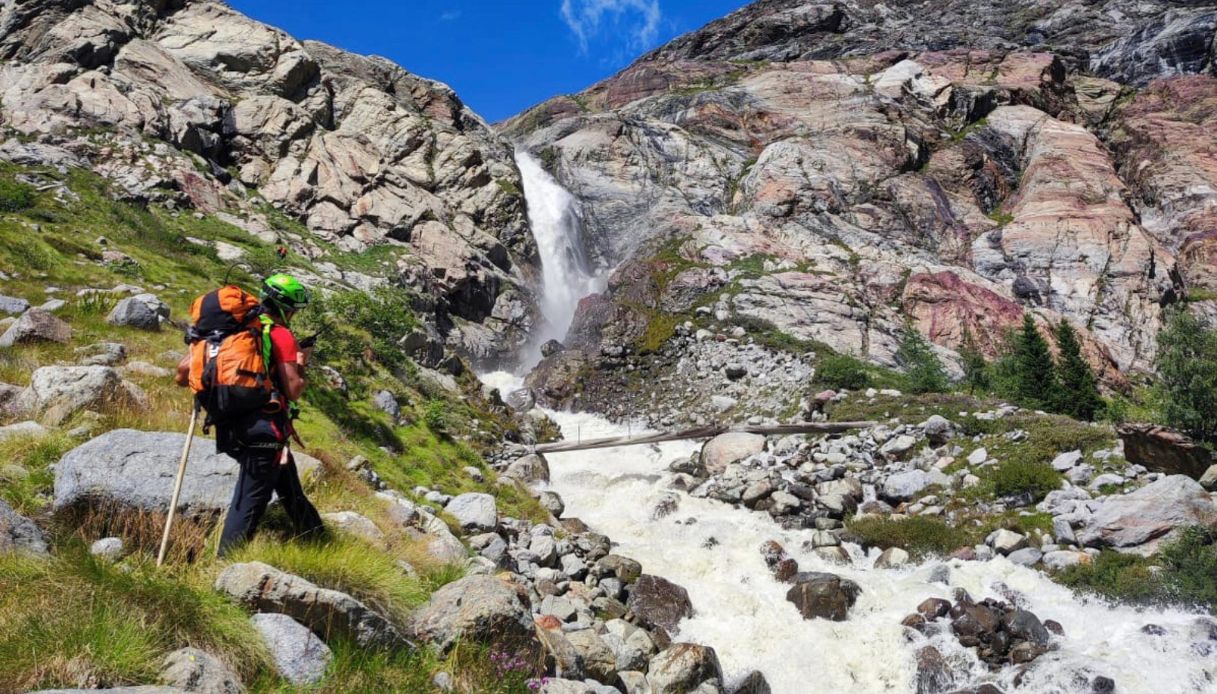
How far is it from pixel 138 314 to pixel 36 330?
2475 mm

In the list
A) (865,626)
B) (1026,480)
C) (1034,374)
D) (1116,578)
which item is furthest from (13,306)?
(1034,374)

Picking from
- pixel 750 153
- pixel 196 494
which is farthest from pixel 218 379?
pixel 750 153

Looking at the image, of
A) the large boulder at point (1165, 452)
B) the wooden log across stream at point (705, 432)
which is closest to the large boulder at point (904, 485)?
the wooden log across stream at point (705, 432)

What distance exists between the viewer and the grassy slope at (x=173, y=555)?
3.22 meters

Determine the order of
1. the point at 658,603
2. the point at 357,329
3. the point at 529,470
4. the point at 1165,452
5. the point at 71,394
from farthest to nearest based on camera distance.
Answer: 1. the point at 529,470
2. the point at 357,329
3. the point at 1165,452
4. the point at 658,603
5. the point at 71,394

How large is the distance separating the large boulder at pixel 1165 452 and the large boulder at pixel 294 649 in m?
18.1

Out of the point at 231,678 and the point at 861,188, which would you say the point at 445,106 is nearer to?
the point at 861,188

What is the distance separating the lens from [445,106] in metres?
55.6

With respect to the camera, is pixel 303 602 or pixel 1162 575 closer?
pixel 303 602

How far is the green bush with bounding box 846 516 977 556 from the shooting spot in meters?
14.0

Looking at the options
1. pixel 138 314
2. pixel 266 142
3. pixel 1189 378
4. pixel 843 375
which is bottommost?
pixel 1189 378

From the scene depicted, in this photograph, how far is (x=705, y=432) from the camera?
80.1ft

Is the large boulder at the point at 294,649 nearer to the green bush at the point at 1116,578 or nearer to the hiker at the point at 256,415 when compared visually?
the hiker at the point at 256,415

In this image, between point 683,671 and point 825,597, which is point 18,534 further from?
point 825,597
